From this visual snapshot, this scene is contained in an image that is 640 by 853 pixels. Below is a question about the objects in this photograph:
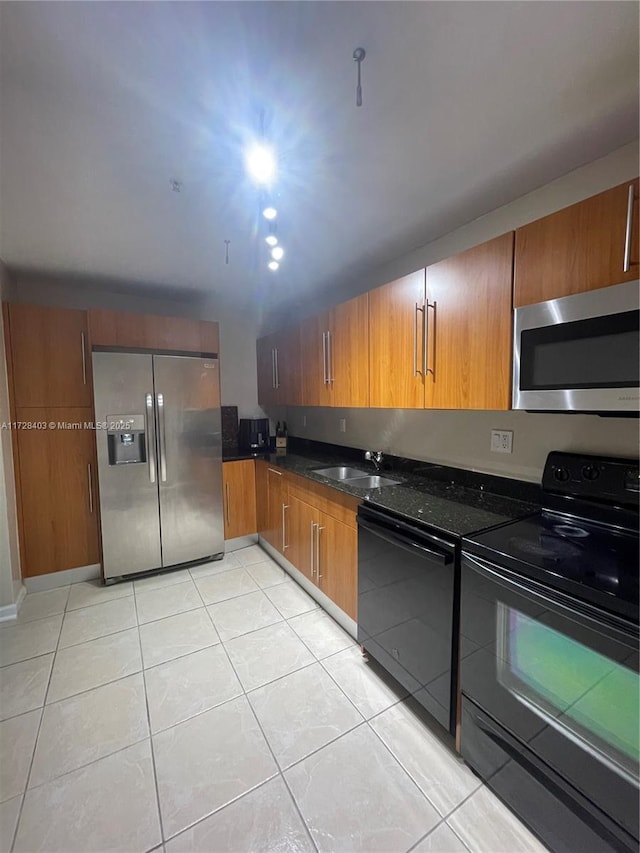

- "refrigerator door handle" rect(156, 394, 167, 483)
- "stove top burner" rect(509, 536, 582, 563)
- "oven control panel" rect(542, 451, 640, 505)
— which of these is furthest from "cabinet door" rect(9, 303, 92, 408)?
"oven control panel" rect(542, 451, 640, 505)

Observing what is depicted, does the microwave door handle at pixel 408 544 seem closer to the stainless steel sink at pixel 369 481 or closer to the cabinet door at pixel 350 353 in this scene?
the stainless steel sink at pixel 369 481

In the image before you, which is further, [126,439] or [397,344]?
[126,439]

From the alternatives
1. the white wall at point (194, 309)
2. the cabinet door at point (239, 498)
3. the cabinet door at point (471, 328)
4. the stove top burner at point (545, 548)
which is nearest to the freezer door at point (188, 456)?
the cabinet door at point (239, 498)

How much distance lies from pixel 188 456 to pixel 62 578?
52.0 inches

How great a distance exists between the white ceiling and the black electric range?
1313 mm

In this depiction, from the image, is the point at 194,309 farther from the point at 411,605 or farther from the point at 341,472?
the point at 411,605

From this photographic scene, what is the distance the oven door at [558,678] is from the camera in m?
0.89

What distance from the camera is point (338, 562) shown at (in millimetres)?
2109

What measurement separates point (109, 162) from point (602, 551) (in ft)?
7.84

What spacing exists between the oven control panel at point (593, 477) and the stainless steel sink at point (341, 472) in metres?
1.37

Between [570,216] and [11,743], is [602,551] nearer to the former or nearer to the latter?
[570,216]

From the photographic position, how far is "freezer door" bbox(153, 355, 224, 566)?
2.80 meters

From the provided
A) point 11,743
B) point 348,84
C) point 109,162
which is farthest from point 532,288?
point 11,743

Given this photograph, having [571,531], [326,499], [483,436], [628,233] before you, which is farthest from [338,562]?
[628,233]
